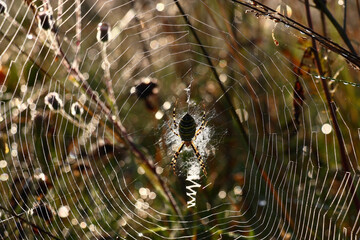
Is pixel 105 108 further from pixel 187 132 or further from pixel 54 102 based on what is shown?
pixel 187 132

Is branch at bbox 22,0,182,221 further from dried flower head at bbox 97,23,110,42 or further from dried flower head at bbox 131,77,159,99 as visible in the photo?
dried flower head at bbox 131,77,159,99

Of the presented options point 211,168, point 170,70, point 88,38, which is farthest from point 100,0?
point 211,168

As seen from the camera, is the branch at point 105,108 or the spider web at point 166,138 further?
the spider web at point 166,138

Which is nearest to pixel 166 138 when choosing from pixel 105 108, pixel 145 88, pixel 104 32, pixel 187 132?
pixel 187 132

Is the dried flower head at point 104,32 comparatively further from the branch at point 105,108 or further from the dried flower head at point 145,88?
the dried flower head at point 145,88

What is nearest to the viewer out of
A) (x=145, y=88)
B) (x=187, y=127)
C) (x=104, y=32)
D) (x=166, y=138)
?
(x=104, y=32)

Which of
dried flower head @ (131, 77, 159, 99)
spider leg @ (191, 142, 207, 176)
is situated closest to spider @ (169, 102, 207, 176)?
spider leg @ (191, 142, 207, 176)

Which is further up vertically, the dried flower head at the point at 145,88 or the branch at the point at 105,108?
the dried flower head at the point at 145,88

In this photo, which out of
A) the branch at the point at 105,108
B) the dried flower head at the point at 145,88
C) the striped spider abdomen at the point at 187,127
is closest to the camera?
the branch at the point at 105,108

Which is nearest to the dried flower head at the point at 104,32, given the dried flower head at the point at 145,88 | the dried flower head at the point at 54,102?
the dried flower head at the point at 54,102
